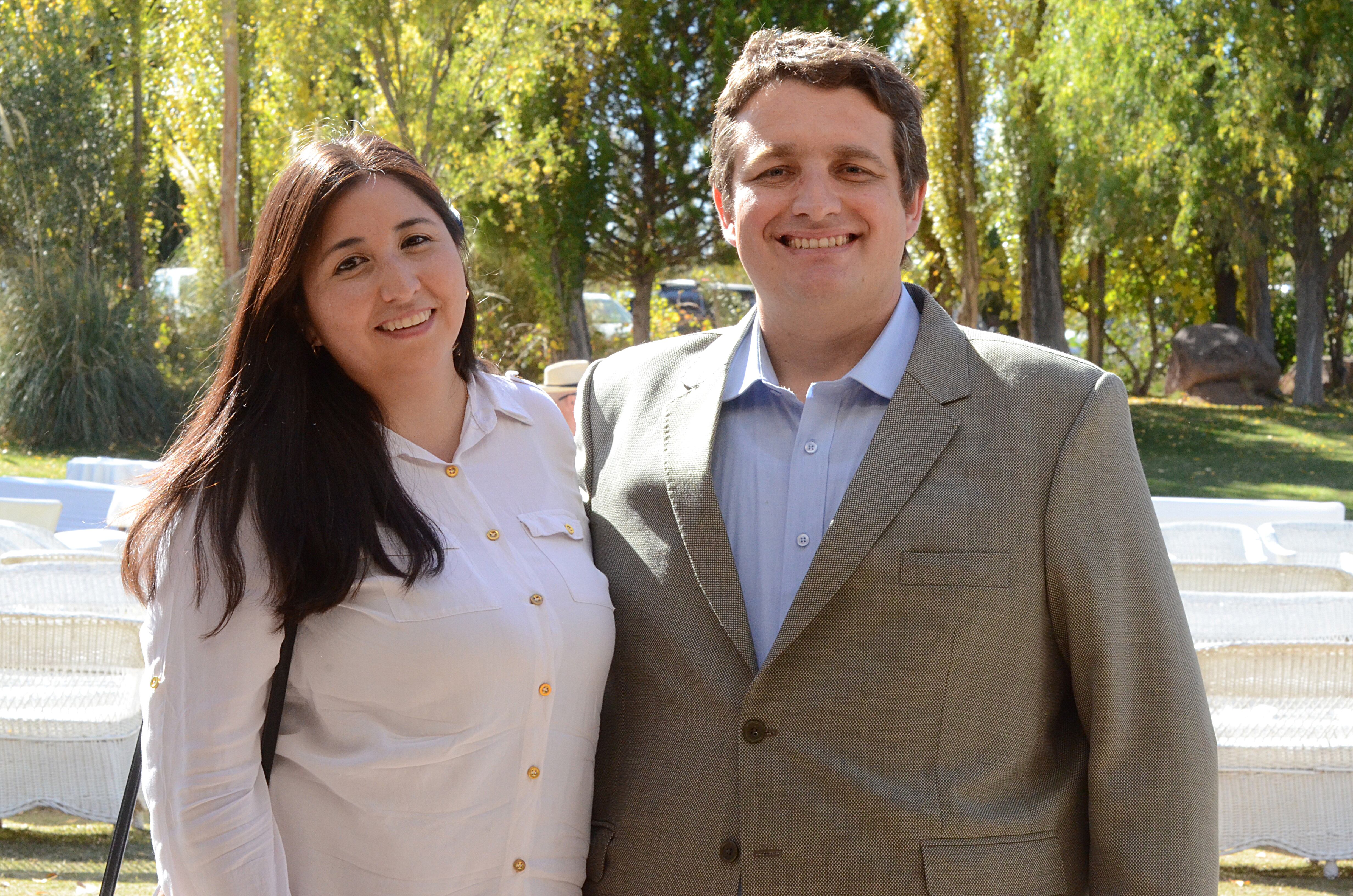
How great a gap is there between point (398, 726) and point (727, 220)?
109 cm

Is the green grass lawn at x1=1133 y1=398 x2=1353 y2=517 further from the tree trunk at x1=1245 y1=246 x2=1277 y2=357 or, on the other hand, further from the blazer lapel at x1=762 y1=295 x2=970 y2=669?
the blazer lapel at x1=762 y1=295 x2=970 y2=669

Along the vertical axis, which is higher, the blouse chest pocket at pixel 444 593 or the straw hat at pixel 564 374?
the straw hat at pixel 564 374

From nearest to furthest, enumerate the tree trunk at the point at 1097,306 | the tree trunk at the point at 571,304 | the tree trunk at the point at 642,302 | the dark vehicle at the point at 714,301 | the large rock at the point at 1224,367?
the tree trunk at the point at 571,304, the tree trunk at the point at 642,302, the large rock at the point at 1224,367, the dark vehicle at the point at 714,301, the tree trunk at the point at 1097,306

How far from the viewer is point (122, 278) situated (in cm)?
1705

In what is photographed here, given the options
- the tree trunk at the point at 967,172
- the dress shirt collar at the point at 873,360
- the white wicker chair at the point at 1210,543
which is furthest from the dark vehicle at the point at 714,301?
the dress shirt collar at the point at 873,360

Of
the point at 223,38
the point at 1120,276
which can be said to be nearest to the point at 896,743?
the point at 223,38

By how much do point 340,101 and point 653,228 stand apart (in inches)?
199

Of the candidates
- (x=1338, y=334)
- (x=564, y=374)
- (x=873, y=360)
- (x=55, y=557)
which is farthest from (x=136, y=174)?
(x=1338, y=334)

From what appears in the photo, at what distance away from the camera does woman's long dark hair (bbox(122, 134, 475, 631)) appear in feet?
6.31

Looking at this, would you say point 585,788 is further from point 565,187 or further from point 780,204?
point 565,187

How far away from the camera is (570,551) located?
2.26 metres

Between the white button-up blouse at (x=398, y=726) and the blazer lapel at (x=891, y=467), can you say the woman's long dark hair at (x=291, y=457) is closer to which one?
the white button-up blouse at (x=398, y=726)

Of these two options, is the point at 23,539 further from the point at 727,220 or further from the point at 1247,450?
the point at 1247,450

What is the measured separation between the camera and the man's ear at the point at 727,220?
7.79ft
